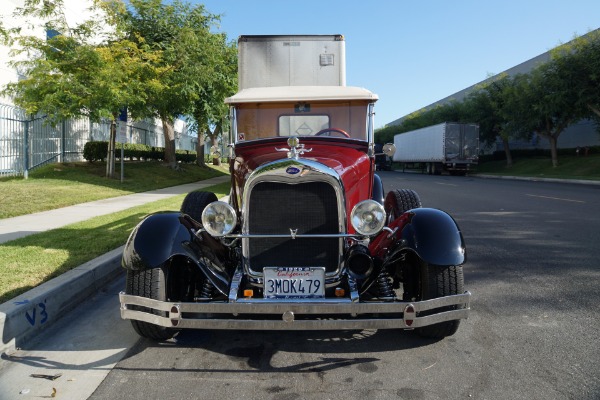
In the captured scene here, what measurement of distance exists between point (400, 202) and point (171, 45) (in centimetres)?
1595

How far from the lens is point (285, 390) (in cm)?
295

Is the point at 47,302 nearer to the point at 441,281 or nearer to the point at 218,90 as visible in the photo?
the point at 441,281

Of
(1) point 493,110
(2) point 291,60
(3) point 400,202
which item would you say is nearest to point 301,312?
(3) point 400,202

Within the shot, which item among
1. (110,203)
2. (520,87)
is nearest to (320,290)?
(110,203)

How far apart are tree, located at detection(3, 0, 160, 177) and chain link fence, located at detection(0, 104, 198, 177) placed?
1.00 m

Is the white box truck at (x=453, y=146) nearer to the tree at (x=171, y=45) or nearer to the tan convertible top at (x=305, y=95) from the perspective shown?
the tree at (x=171, y=45)

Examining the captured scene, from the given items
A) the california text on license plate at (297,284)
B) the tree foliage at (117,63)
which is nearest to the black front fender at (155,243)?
the california text on license plate at (297,284)

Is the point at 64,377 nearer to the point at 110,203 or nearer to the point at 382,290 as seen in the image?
the point at 382,290

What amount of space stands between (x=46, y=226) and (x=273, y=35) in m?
4.95

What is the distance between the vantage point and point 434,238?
349 cm

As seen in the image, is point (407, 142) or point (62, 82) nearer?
point (62, 82)

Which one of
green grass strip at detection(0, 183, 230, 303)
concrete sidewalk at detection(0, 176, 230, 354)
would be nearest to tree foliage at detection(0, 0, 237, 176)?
green grass strip at detection(0, 183, 230, 303)

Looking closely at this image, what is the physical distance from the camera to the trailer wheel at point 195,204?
4.98 m

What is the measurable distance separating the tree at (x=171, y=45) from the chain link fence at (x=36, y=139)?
12.6 ft
